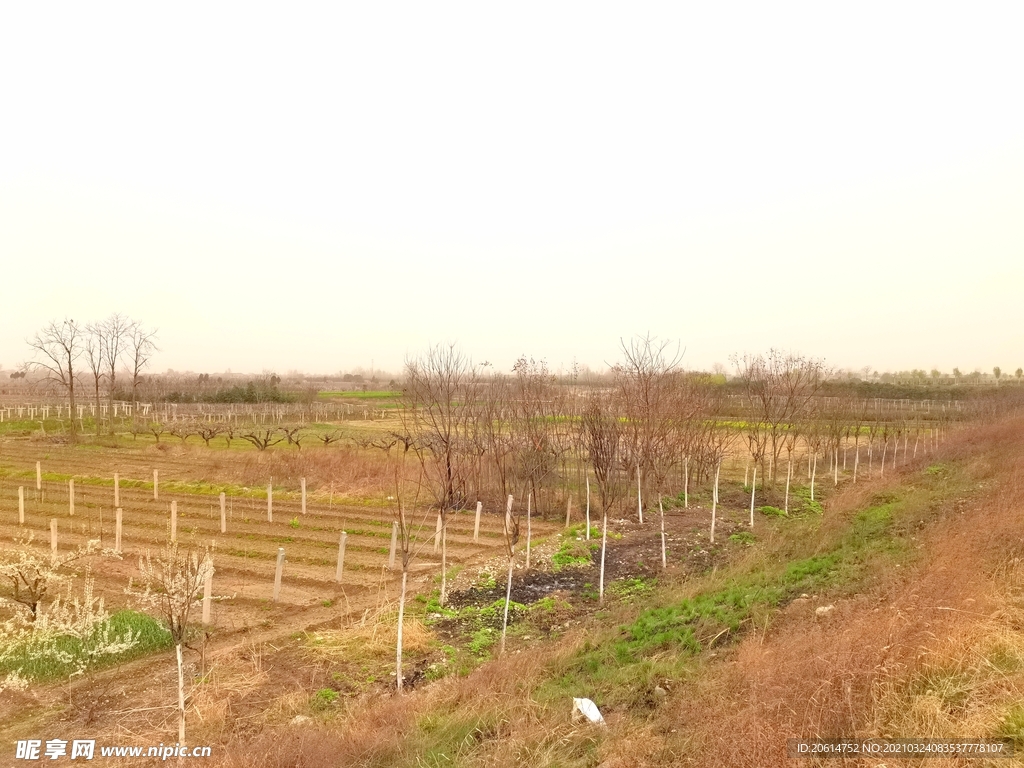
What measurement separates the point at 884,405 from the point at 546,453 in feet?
150

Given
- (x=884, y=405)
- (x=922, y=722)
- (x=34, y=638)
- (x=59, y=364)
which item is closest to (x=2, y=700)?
(x=34, y=638)

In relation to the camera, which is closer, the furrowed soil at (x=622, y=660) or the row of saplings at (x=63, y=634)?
the furrowed soil at (x=622, y=660)

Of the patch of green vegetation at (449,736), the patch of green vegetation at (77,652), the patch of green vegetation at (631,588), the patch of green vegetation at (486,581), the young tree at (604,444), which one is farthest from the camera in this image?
the young tree at (604,444)

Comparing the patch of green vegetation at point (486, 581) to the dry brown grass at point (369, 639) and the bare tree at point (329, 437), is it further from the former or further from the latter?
the bare tree at point (329, 437)

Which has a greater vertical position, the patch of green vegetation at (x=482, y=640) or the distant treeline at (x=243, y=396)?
the distant treeline at (x=243, y=396)

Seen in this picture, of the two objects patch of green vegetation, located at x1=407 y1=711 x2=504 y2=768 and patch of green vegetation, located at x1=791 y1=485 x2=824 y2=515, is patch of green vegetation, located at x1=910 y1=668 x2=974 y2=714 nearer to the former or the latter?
patch of green vegetation, located at x1=407 y1=711 x2=504 y2=768

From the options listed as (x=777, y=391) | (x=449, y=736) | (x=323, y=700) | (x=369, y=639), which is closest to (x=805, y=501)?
(x=777, y=391)

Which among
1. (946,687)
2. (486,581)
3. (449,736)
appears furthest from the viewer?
(486,581)

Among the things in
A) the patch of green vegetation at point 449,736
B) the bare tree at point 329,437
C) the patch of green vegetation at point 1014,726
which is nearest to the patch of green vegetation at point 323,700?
the patch of green vegetation at point 449,736

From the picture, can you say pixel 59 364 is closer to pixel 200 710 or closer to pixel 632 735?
pixel 200 710

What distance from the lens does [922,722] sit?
429cm

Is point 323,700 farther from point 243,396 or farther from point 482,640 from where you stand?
point 243,396

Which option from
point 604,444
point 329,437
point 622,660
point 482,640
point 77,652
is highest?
point 604,444

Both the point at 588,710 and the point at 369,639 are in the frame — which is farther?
the point at 369,639
